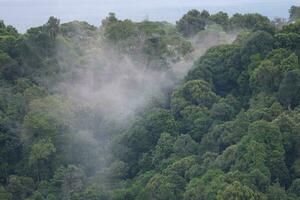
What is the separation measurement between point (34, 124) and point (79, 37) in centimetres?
823

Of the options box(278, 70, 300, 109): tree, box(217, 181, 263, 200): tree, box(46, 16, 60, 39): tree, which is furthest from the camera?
box(46, 16, 60, 39): tree

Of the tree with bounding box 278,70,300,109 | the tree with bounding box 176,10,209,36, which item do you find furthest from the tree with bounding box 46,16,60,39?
the tree with bounding box 278,70,300,109

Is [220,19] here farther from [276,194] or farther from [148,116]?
[276,194]

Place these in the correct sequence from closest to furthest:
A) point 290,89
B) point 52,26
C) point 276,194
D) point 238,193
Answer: point 238,193, point 276,194, point 290,89, point 52,26

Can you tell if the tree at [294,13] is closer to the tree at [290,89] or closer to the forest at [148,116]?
the forest at [148,116]

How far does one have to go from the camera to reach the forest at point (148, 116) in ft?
43.5

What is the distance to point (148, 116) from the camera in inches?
656

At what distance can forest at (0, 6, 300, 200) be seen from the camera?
13.2 metres

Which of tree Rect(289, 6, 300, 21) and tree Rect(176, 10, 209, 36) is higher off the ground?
tree Rect(289, 6, 300, 21)

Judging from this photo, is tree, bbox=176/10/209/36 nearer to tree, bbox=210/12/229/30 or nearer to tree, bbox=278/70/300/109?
tree, bbox=210/12/229/30

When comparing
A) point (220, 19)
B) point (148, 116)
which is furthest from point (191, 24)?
point (148, 116)

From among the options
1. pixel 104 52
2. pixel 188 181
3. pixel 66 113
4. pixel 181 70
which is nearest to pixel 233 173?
pixel 188 181

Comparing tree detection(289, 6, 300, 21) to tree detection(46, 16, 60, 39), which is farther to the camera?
tree detection(289, 6, 300, 21)

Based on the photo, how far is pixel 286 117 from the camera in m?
13.5
